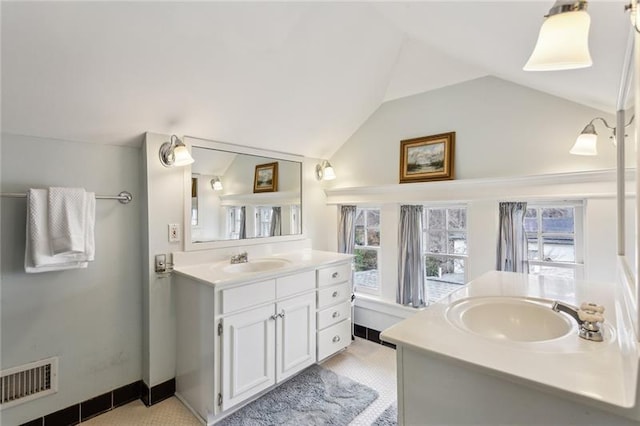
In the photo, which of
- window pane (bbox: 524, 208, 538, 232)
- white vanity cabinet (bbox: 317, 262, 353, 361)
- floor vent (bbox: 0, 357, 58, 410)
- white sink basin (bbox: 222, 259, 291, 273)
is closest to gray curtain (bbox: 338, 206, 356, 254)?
white vanity cabinet (bbox: 317, 262, 353, 361)

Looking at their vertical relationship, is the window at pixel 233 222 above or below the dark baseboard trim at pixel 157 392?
above

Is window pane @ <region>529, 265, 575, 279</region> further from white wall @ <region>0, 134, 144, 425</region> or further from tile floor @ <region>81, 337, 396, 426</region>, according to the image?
white wall @ <region>0, 134, 144, 425</region>

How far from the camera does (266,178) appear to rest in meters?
2.87

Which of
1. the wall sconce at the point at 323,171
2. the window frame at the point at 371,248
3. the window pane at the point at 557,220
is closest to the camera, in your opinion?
the window pane at the point at 557,220

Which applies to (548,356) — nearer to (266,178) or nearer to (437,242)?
(437,242)

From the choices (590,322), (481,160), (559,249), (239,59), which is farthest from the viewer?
(481,160)

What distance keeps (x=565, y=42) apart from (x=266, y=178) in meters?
2.36

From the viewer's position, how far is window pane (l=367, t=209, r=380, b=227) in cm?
320

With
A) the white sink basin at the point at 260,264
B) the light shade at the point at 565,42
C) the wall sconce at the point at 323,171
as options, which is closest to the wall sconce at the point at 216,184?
the white sink basin at the point at 260,264

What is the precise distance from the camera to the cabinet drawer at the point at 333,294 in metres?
2.53

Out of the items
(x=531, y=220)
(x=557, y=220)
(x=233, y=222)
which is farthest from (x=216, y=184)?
(x=557, y=220)

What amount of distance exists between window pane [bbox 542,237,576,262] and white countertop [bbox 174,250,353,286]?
4.87 ft

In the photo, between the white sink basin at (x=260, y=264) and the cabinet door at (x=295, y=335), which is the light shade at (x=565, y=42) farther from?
the white sink basin at (x=260, y=264)

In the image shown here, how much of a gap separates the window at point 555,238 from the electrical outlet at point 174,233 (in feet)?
8.37
